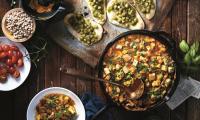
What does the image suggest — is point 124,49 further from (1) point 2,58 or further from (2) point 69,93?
(1) point 2,58

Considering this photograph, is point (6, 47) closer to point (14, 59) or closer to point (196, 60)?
point (14, 59)

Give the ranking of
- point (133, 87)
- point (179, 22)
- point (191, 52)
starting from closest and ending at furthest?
point (133, 87) → point (191, 52) → point (179, 22)

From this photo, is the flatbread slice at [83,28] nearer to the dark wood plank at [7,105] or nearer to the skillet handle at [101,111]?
the skillet handle at [101,111]

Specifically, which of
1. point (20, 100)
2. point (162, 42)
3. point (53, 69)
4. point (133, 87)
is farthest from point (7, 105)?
point (162, 42)

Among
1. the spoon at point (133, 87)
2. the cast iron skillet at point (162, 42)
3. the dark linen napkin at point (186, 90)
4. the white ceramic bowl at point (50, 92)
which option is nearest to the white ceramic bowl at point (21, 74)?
the white ceramic bowl at point (50, 92)

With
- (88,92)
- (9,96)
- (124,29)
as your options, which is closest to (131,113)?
(88,92)

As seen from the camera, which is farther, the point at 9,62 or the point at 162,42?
the point at 9,62

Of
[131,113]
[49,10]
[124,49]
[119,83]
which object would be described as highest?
[49,10]
